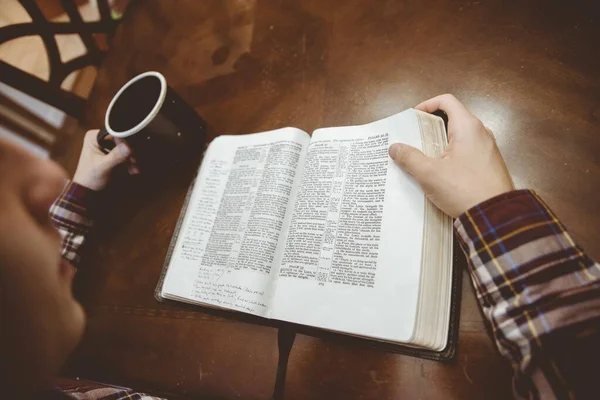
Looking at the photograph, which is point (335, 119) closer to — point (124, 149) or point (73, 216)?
point (124, 149)

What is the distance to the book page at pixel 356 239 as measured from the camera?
1.40 feet

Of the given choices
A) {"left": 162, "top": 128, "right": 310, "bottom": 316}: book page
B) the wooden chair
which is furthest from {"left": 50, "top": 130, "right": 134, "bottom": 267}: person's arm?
the wooden chair

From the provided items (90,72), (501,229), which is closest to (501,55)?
(501,229)

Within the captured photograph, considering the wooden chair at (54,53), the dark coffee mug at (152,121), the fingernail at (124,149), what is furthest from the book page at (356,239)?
the wooden chair at (54,53)

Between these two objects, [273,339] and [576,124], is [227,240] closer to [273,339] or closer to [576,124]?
[273,339]

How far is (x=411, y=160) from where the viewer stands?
0.46m

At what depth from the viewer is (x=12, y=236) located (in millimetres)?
288

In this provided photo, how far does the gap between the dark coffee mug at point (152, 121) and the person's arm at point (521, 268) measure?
40cm

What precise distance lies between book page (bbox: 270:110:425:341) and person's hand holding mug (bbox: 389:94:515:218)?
0.08 feet

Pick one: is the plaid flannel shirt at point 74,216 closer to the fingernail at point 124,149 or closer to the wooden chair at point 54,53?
the fingernail at point 124,149

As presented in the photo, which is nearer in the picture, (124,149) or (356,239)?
(356,239)

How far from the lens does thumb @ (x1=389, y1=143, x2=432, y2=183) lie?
452 millimetres

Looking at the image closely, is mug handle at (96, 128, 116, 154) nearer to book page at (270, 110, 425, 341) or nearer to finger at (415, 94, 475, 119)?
book page at (270, 110, 425, 341)

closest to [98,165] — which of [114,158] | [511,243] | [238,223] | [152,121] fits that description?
[114,158]
